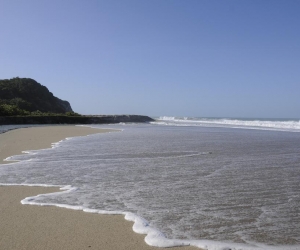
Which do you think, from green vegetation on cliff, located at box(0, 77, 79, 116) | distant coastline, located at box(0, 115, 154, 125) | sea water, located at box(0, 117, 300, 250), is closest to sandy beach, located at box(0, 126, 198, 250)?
sea water, located at box(0, 117, 300, 250)

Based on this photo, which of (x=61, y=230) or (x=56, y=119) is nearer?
(x=61, y=230)

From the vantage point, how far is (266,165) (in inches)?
329

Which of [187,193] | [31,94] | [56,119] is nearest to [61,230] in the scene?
[187,193]

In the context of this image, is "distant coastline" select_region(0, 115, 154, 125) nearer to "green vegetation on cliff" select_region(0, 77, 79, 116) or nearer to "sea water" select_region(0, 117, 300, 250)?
"green vegetation on cliff" select_region(0, 77, 79, 116)

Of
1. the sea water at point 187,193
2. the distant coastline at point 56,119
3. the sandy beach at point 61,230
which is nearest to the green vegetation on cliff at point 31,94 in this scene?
the distant coastline at point 56,119

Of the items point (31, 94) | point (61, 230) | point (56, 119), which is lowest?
point (61, 230)

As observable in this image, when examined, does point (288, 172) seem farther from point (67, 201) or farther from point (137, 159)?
point (67, 201)

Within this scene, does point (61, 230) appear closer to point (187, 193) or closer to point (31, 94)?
point (187, 193)

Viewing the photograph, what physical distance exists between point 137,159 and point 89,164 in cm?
148

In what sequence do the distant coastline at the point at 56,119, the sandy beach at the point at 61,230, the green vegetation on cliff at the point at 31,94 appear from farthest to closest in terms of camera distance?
the green vegetation on cliff at the point at 31,94 < the distant coastline at the point at 56,119 < the sandy beach at the point at 61,230

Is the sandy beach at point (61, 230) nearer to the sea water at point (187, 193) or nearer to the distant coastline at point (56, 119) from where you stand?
the sea water at point (187, 193)

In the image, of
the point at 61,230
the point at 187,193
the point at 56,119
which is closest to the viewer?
the point at 61,230

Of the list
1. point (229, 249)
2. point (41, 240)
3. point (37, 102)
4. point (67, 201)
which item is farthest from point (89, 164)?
point (37, 102)

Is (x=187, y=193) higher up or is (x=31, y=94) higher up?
(x=31, y=94)
